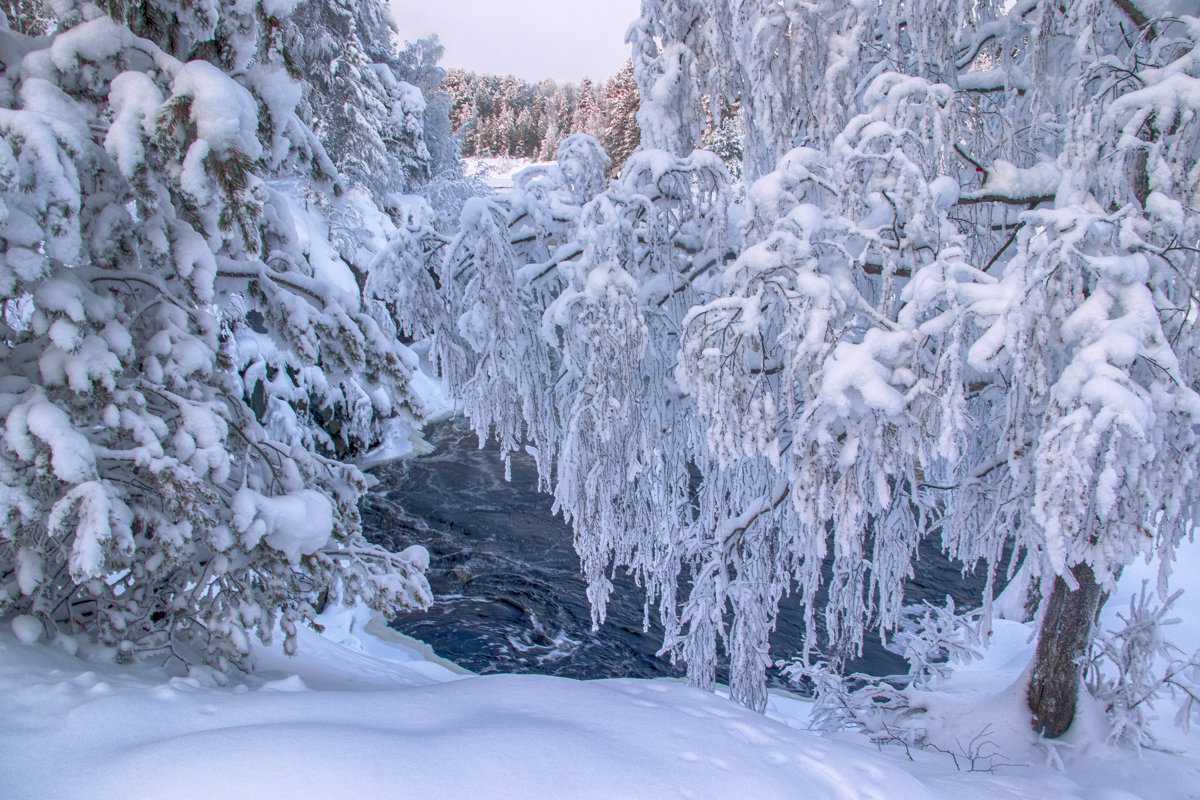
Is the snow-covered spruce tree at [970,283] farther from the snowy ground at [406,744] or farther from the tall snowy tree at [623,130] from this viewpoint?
the tall snowy tree at [623,130]

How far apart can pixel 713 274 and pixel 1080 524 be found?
2322 millimetres

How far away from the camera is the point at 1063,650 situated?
4.07 m

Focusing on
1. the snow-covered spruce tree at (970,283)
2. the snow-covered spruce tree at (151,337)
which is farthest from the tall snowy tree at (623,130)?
the snow-covered spruce tree at (151,337)

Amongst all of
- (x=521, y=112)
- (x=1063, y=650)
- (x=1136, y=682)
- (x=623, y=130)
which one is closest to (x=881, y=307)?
(x=1063, y=650)

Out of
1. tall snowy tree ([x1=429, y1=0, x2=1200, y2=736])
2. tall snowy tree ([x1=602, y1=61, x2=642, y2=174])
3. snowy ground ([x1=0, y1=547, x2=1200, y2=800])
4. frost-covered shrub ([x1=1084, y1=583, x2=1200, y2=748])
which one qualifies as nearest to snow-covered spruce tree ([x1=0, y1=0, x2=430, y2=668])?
snowy ground ([x1=0, y1=547, x2=1200, y2=800])

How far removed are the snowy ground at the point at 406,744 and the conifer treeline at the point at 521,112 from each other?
4953cm

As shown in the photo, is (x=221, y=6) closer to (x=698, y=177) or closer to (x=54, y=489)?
(x=54, y=489)

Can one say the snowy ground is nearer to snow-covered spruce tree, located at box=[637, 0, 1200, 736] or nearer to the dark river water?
snow-covered spruce tree, located at box=[637, 0, 1200, 736]

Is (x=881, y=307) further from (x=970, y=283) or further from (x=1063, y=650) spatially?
(x=1063, y=650)

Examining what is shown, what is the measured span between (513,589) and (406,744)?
870 centimetres

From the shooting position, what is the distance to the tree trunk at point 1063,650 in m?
4.02

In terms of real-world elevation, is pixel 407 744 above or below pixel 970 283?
below

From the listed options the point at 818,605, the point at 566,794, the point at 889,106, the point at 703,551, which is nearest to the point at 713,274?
the point at 889,106

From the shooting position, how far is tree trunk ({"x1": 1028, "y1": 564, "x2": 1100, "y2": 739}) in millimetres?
4016
